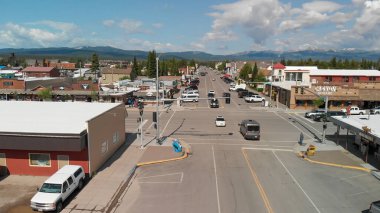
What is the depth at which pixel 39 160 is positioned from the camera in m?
26.2

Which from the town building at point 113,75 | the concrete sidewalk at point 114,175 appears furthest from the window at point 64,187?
the town building at point 113,75

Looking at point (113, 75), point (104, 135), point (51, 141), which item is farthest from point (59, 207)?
point (113, 75)

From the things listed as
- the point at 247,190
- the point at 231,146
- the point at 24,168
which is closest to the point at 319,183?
the point at 247,190

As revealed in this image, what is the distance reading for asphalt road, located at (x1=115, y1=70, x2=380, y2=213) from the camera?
69.6 feet

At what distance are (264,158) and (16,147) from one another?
862 inches

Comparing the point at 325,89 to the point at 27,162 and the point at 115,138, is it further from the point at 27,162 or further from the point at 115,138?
the point at 27,162

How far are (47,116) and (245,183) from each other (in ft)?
58.9

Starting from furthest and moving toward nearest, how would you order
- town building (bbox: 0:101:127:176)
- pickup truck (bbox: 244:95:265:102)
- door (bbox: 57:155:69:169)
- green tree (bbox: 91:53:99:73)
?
green tree (bbox: 91:53:99:73), pickup truck (bbox: 244:95:265:102), door (bbox: 57:155:69:169), town building (bbox: 0:101:127:176)

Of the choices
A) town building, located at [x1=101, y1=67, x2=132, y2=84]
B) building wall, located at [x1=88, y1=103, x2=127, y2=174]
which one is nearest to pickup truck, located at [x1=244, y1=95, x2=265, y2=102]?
building wall, located at [x1=88, y1=103, x2=127, y2=174]

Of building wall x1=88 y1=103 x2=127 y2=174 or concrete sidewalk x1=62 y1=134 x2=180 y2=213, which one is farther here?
building wall x1=88 y1=103 x2=127 y2=174

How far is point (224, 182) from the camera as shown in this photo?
25.0m

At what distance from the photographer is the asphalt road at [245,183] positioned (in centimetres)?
2120

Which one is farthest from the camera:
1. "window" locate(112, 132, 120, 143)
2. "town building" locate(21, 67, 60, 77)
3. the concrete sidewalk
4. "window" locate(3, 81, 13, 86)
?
"town building" locate(21, 67, 60, 77)

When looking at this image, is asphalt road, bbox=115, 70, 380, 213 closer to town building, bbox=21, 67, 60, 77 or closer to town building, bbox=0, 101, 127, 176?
town building, bbox=0, 101, 127, 176
